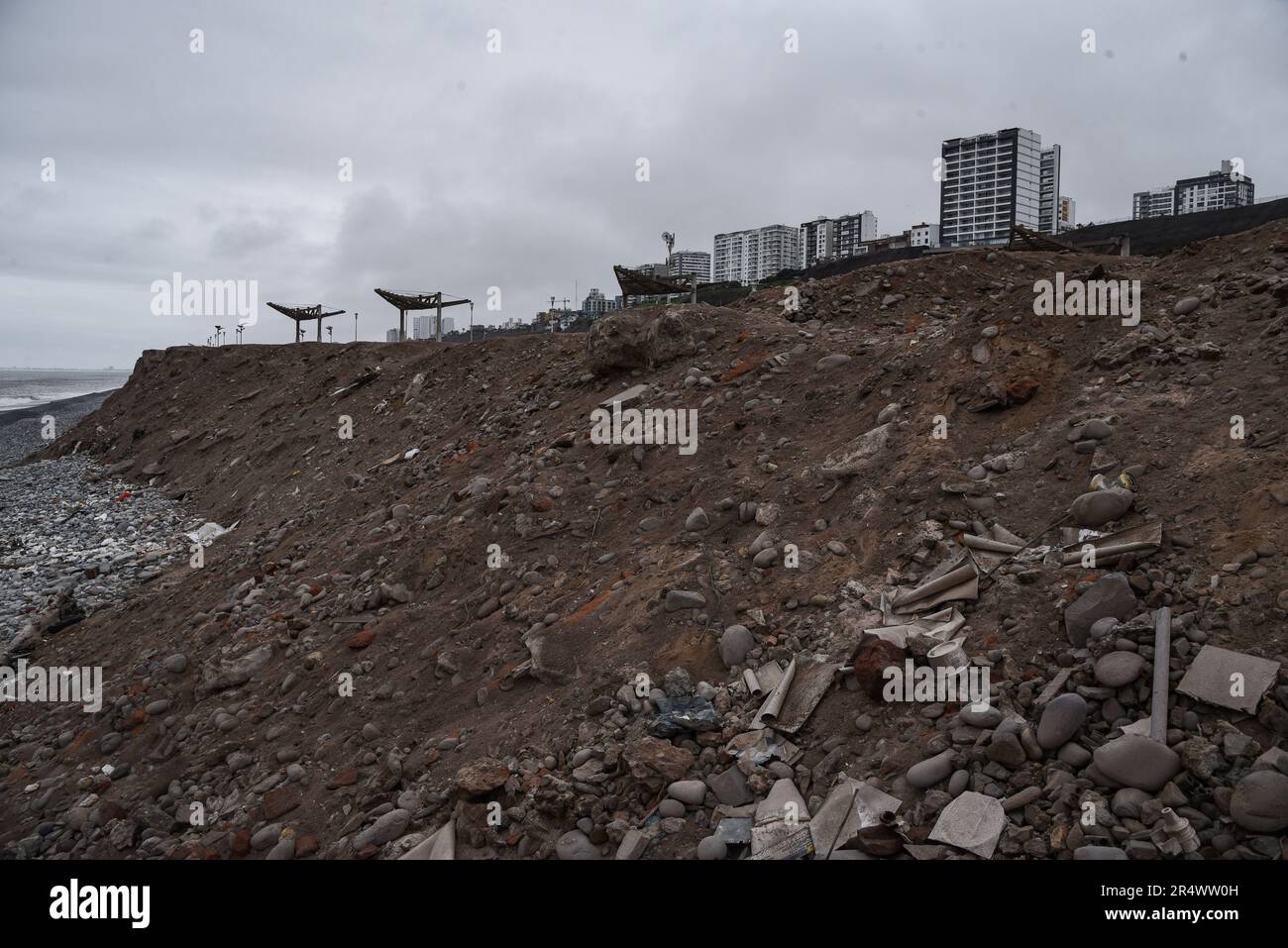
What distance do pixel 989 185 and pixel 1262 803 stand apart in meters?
61.2

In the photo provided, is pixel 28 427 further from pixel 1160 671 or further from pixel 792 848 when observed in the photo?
pixel 1160 671

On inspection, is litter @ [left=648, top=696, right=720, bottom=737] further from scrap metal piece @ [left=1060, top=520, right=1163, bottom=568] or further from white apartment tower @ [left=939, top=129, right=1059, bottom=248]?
white apartment tower @ [left=939, top=129, right=1059, bottom=248]

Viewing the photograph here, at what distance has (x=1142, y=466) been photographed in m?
4.41

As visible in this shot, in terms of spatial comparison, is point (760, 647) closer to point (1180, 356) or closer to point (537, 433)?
point (1180, 356)

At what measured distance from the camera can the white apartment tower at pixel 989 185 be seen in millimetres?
51094

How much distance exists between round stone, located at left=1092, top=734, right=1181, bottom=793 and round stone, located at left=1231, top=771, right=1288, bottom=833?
0.22m

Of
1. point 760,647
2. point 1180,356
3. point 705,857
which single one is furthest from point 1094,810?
point 1180,356

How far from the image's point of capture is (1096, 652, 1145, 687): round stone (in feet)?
10.2

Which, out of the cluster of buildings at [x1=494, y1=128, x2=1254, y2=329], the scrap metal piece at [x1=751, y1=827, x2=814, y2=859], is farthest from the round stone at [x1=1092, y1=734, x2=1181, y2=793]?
the cluster of buildings at [x1=494, y1=128, x2=1254, y2=329]

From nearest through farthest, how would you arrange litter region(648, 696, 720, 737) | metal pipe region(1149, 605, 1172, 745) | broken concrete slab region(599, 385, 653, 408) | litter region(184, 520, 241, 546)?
metal pipe region(1149, 605, 1172, 745)
litter region(648, 696, 720, 737)
broken concrete slab region(599, 385, 653, 408)
litter region(184, 520, 241, 546)

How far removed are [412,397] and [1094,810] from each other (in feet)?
43.6

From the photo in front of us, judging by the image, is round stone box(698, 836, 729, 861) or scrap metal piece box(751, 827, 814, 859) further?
round stone box(698, 836, 729, 861)

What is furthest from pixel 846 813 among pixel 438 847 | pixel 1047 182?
pixel 1047 182

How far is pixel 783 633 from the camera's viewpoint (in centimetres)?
439
